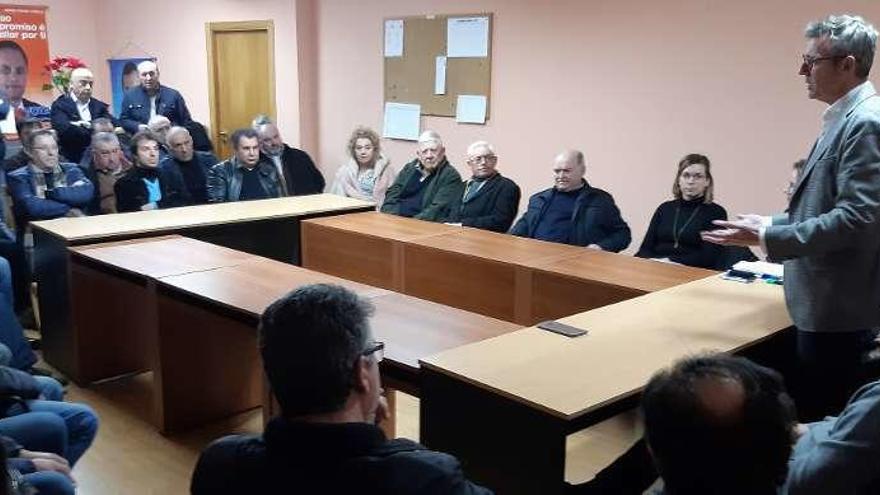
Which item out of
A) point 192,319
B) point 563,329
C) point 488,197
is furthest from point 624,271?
point 192,319

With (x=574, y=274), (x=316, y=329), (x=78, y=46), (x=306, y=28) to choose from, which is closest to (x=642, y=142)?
(x=574, y=274)

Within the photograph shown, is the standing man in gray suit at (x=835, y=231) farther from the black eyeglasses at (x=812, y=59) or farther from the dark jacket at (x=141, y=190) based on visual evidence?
the dark jacket at (x=141, y=190)

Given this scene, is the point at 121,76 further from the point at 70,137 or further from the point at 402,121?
the point at 402,121

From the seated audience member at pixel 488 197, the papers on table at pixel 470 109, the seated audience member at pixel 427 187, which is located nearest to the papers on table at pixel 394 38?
the papers on table at pixel 470 109

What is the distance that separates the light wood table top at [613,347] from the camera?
184cm

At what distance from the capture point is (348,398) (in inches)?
47.8

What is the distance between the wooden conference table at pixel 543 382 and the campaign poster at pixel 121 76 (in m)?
7.67

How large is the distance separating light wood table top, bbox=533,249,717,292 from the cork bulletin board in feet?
8.71

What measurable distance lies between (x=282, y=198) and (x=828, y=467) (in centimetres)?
420

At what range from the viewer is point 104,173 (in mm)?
5043

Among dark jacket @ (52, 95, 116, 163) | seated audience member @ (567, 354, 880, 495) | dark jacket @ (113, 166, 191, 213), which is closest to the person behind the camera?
seated audience member @ (567, 354, 880, 495)

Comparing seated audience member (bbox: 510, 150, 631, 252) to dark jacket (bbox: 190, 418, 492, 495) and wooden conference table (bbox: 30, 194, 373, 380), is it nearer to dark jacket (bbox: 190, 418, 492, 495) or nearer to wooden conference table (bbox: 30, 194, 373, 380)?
wooden conference table (bbox: 30, 194, 373, 380)

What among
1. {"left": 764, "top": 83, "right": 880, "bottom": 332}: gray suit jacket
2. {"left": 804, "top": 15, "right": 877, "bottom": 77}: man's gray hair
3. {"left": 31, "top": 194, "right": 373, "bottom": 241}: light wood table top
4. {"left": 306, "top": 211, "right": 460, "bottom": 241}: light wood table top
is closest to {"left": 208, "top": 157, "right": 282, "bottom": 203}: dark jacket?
{"left": 31, "top": 194, "right": 373, "bottom": 241}: light wood table top

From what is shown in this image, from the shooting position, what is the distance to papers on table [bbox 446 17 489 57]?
5867 mm
